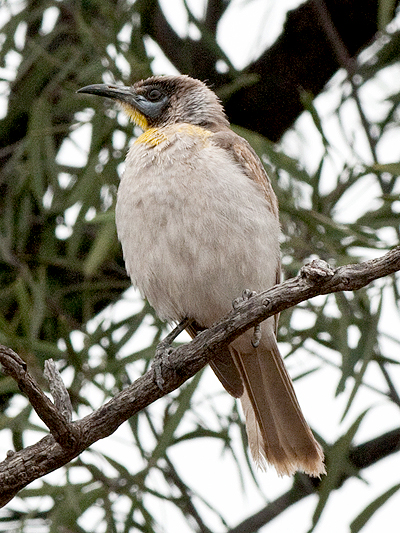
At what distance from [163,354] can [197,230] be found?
1.48 ft

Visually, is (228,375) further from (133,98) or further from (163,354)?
(133,98)

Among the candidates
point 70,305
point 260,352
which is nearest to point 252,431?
point 260,352

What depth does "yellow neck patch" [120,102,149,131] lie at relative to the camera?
161 inches

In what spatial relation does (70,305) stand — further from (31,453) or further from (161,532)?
(31,453)

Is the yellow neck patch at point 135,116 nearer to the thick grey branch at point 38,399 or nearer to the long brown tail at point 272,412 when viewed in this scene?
the long brown tail at point 272,412

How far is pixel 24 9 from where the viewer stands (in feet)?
15.3

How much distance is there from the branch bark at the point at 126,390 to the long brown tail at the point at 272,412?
2.30 ft

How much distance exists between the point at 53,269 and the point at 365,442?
159cm

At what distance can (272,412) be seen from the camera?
139 inches

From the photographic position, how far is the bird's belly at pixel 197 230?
3301 mm

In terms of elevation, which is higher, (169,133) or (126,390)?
(169,133)

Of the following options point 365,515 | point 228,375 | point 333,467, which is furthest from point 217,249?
point 365,515

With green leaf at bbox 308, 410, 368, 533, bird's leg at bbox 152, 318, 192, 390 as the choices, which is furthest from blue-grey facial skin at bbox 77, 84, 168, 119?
green leaf at bbox 308, 410, 368, 533

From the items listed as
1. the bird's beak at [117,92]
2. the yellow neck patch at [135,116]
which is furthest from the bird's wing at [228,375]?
the bird's beak at [117,92]
